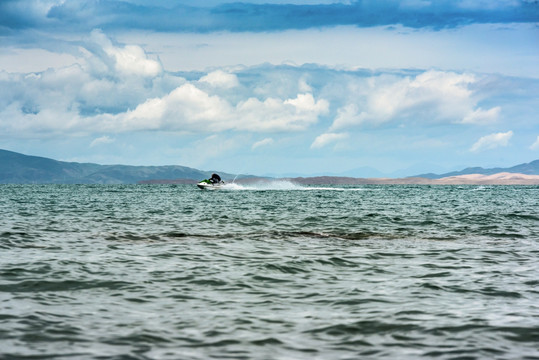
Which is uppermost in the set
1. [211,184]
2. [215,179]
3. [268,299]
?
[215,179]

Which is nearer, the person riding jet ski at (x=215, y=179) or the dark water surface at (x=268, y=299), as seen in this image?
the dark water surface at (x=268, y=299)

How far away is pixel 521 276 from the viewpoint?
14.5 m

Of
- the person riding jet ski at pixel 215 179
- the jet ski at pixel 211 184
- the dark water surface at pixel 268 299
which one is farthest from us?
the jet ski at pixel 211 184

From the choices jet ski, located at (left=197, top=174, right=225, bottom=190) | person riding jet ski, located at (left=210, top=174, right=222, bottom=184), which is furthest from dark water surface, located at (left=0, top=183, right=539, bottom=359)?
jet ski, located at (left=197, top=174, right=225, bottom=190)

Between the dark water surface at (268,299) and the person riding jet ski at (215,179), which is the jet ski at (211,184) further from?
the dark water surface at (268,299)

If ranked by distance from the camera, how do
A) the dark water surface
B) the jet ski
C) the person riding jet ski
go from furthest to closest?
the jet ski < the person riding jet ski < the dark water surface

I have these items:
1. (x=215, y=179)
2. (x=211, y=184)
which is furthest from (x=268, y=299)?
(x=211, y=184)

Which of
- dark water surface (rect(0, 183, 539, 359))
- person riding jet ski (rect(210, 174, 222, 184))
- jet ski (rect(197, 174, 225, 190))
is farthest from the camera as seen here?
jet ski (rect(197, 174, 225, 190))

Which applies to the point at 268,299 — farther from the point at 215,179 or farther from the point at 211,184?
the point at 211,184

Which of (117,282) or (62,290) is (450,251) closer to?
(117,282)

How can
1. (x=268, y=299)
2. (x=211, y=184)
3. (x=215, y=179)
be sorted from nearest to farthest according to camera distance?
(x=268, y=299) < (x=215, y=179) < (x=211, y=184)

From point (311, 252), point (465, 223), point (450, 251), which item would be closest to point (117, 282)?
point (311, 252)

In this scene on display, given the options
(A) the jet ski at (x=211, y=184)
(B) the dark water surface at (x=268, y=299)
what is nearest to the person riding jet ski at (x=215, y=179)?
(A) the jet ski at (x=211, y=184)

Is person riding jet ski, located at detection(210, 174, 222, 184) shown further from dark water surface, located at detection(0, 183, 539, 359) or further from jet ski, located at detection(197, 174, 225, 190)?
dark water surface, located at detection(0, 183, 539, 359)
